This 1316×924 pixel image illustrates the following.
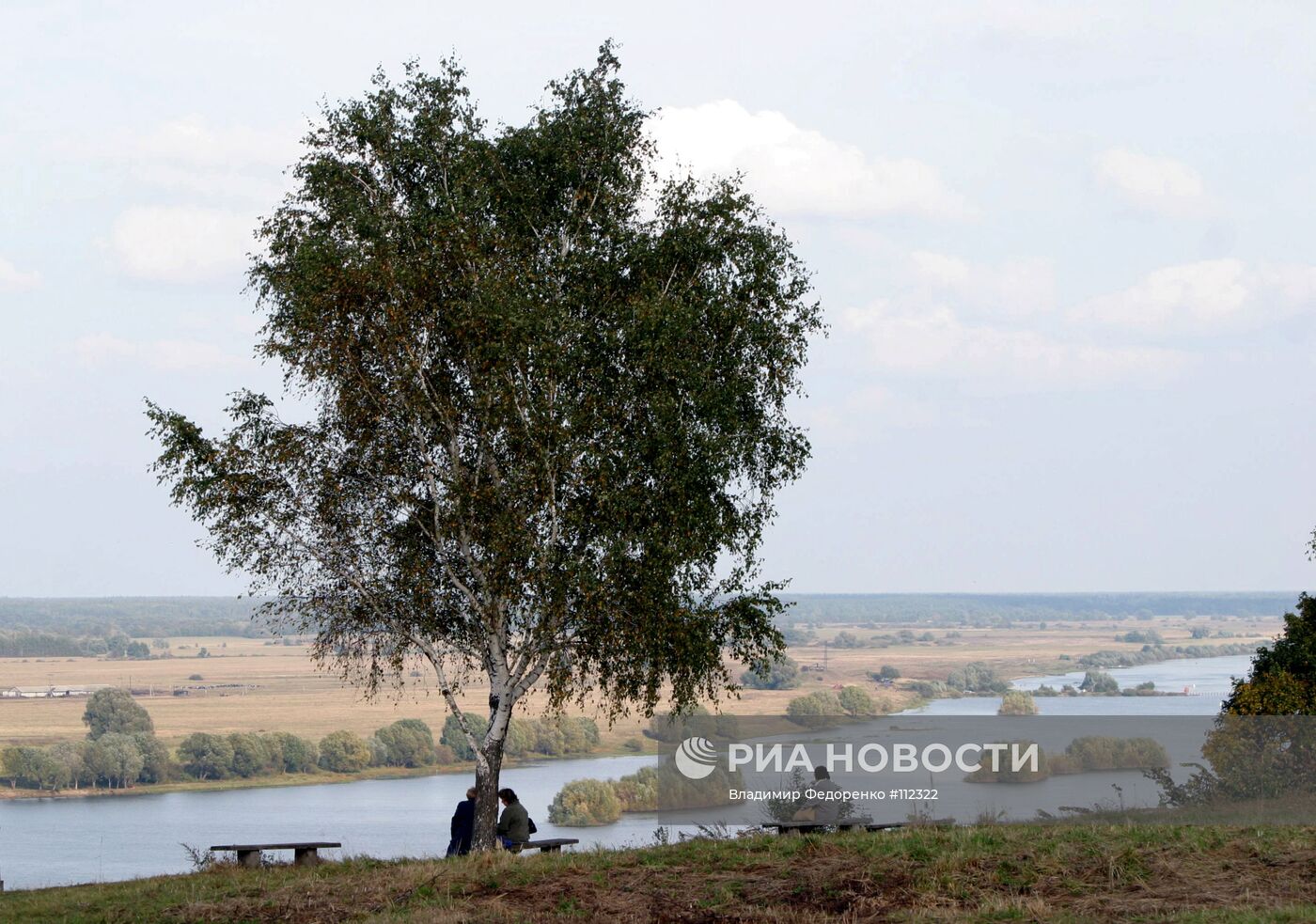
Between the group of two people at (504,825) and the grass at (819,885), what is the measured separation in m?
2.84

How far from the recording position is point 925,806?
22172 mm

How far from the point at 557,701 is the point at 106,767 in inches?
5049

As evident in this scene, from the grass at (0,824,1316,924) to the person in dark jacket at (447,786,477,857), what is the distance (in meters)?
3.51

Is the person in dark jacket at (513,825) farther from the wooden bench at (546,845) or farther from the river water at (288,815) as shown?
the river water at (288,815)

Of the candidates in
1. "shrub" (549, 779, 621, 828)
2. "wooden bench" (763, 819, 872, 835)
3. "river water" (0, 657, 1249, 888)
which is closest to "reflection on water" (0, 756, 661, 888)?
"river water" (0, 657, 1249, 888)

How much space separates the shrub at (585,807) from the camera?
72625 mm

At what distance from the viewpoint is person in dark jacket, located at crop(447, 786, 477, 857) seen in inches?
842

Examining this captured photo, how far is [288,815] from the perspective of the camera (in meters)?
113

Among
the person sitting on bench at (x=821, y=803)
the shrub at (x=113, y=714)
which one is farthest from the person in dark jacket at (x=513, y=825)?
the shrub at (x=113, y=714)

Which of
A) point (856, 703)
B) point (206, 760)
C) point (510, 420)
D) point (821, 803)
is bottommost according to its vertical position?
point (206, 760)

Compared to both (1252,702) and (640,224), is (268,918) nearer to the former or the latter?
(640,224)

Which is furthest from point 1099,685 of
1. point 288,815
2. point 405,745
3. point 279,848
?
point 279,848

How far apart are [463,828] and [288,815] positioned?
97810 millimetres

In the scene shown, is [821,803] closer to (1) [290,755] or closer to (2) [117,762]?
(2) [117,762]
